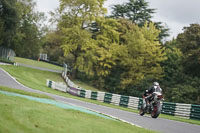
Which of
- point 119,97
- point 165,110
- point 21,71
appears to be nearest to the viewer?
point 165,110

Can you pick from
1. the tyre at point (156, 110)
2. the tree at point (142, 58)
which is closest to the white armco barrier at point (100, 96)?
the tree at point (142, 58)

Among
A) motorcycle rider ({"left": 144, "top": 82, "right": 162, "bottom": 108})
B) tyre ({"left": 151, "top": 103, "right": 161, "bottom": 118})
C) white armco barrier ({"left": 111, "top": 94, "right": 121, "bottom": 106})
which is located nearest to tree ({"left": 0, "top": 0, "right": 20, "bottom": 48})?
white armco barrier ({"left": 111, "top": 94, "right": 121, "bottom": 106})

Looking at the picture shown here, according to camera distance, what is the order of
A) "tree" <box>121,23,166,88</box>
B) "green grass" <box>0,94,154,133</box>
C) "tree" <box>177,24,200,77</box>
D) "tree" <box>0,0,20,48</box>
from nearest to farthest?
"green grass" <box>0,94,154,133</box>, "tree" <box>177,24,200,77</box>, "tree" <box>121,23,166,88</box>, "tree" <box>0,0,20,48</box>

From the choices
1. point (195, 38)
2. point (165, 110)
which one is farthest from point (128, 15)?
point (165, 110)

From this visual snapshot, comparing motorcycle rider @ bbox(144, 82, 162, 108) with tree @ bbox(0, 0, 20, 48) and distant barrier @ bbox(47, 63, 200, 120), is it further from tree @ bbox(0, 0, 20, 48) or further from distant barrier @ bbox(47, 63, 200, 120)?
tree @ bbox(0, 0, 20, 48)

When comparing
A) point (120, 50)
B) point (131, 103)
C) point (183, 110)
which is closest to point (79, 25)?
point (120, 50)

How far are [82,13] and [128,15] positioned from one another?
46.4 feet

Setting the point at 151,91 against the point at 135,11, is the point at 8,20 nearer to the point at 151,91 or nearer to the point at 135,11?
the point at 135,11

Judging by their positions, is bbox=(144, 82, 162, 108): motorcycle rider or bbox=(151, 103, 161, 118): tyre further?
bbox=(144, 82, 162, 108): motorcycle rider

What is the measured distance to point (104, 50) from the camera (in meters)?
47.2

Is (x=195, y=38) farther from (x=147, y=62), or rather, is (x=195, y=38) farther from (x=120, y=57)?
(x=120, y=57)

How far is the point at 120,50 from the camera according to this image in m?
46.1

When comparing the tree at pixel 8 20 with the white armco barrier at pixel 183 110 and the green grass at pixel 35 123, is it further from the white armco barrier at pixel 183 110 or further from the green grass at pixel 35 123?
the green grass at pixel 35 123

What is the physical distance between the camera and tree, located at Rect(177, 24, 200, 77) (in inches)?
1486
